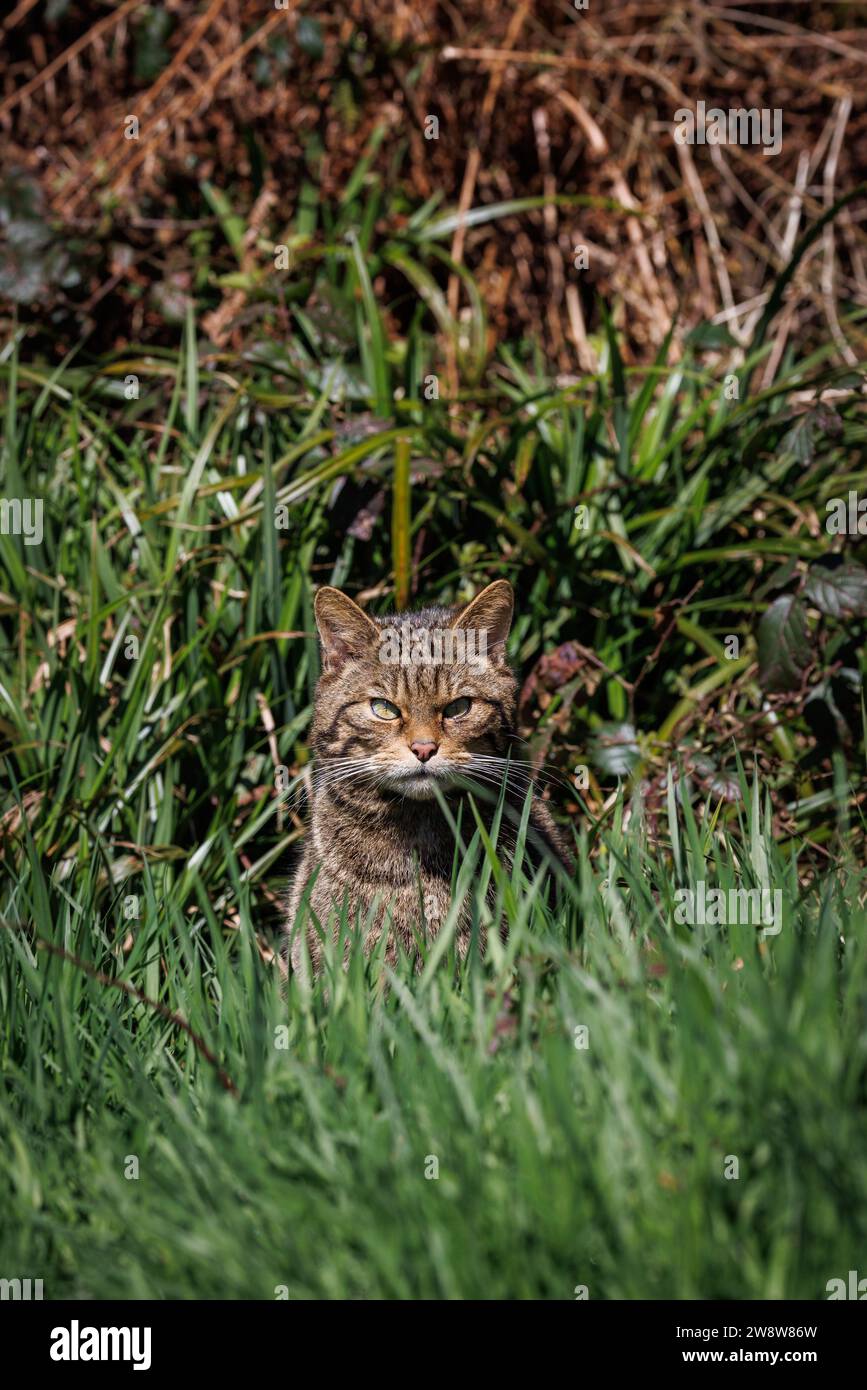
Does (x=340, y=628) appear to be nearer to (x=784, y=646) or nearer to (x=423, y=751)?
(x=423, y=751)

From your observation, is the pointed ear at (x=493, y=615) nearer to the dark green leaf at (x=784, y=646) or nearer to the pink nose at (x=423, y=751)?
the pink nose at (x=423, y=751)

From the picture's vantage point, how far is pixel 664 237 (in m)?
5.41

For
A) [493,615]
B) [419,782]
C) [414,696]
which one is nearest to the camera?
[419,782]

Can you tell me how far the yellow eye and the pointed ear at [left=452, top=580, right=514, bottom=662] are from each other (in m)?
0.25

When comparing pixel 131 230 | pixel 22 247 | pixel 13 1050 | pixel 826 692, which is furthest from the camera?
pixel 131 230

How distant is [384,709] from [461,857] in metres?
0.40

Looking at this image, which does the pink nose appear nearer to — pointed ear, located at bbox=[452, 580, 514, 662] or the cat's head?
the cat's head

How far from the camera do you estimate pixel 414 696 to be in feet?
9.69

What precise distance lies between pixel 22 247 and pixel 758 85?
3275 mm

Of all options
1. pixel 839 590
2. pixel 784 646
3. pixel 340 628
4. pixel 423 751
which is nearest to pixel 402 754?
pixel 423 751

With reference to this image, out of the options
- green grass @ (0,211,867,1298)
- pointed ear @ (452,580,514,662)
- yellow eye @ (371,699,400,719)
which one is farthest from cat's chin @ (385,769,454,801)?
pointed ear @ (452,580,514,662)

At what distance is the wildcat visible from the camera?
2.83 m

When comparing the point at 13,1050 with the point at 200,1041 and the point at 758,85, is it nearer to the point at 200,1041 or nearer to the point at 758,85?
the point at 200,1041

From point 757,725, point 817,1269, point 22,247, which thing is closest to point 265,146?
point 22,247
